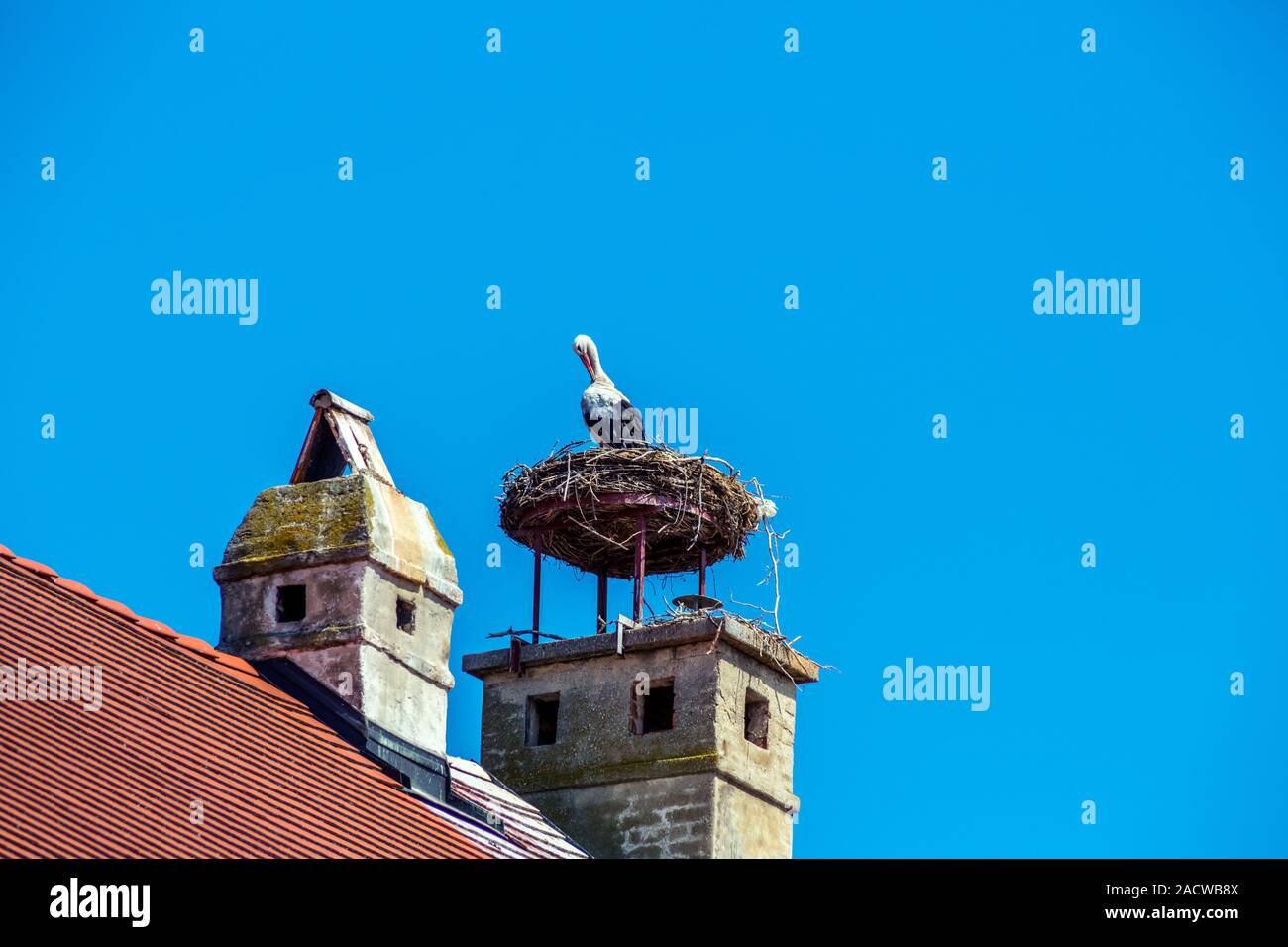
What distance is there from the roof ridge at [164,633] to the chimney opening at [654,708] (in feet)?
14.3

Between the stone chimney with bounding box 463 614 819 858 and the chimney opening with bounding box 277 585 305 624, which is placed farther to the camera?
the stone chimney with bounding box 463 614 819 858

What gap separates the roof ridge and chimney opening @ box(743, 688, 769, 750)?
5178 millimetres

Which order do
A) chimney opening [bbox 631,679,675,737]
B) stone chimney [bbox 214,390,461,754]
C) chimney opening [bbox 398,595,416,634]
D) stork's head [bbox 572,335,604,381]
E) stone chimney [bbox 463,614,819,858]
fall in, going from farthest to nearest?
stork's head [bbox 572,335,604,381] < chimney opening [bbox 631,679,675,737] < stone chimney [bbox 463,614,819,858] < chimney opening [bbox 398,595,416,634] < stone chimney [bbox 214,390,461,754]

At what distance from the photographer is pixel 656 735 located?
24109 millimetres

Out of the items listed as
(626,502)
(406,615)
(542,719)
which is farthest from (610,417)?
(406,615)

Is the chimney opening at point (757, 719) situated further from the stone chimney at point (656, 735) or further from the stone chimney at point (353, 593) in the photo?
the stone chimney at point (353, 593)

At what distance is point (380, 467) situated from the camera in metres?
22.7

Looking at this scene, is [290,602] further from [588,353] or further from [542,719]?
[588,353]

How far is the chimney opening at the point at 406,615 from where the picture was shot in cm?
2192

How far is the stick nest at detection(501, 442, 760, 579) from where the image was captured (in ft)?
83.9

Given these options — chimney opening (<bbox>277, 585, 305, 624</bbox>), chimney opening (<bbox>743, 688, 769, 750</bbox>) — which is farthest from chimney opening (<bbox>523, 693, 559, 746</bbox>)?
chimney opening (<bbox>277, 585, 305, 624</bbox>)

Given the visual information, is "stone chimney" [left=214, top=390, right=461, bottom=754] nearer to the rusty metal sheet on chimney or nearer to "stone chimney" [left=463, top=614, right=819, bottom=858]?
the rusty metal sheet on chimney

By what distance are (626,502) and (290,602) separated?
454cm
